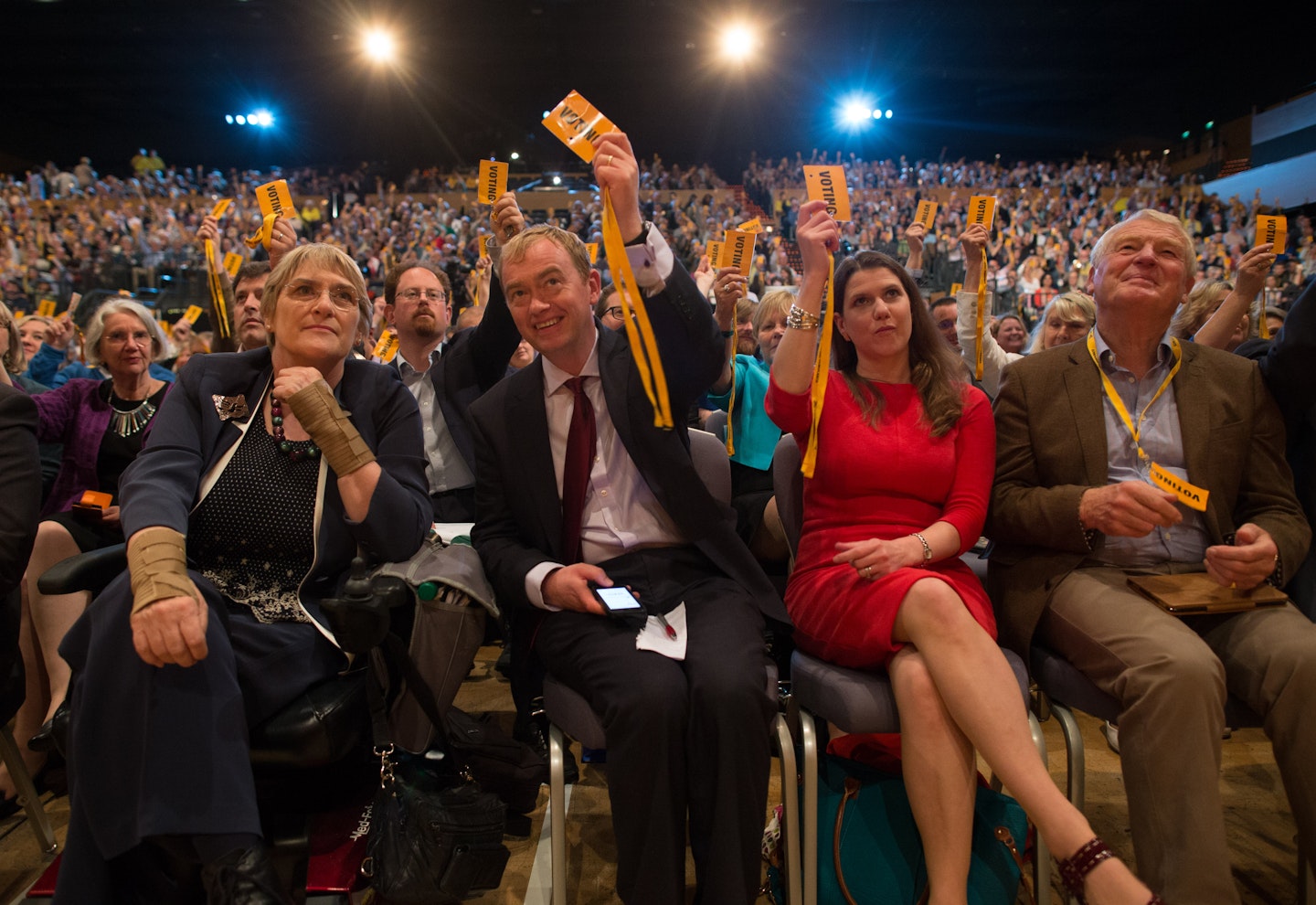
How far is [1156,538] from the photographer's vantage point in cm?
184

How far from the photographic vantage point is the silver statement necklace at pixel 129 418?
2.61 m

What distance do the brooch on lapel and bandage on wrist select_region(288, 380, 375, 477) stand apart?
29 centimetres

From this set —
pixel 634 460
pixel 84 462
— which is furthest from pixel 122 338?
pixel 634 460

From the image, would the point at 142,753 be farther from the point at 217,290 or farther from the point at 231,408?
the point at 217,290

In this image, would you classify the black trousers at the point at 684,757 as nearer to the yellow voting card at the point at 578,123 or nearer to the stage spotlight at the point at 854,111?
the yellow voting card at the point at 578,123

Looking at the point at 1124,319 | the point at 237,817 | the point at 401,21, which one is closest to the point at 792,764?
the point at 237,817

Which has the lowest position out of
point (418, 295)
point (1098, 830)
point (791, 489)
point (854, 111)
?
point (1098, 830)

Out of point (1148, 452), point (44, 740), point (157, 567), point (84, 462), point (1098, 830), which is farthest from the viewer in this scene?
point (84, 462)

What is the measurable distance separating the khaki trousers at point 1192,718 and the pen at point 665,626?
896 millimetres

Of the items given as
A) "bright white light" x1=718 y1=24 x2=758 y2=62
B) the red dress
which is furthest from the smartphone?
"bright white light" x1=718 y1=24 x2=758 y2=62

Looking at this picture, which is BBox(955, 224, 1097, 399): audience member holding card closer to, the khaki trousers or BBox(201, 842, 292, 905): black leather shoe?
the khaki trousers

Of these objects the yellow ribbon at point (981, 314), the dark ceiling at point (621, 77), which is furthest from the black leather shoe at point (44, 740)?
the dark ceiling at point (621, 77)

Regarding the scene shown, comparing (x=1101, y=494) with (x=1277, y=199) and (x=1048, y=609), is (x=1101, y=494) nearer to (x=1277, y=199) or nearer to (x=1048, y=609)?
(x=1048, y=609)

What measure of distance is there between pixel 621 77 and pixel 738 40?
4007 mm
